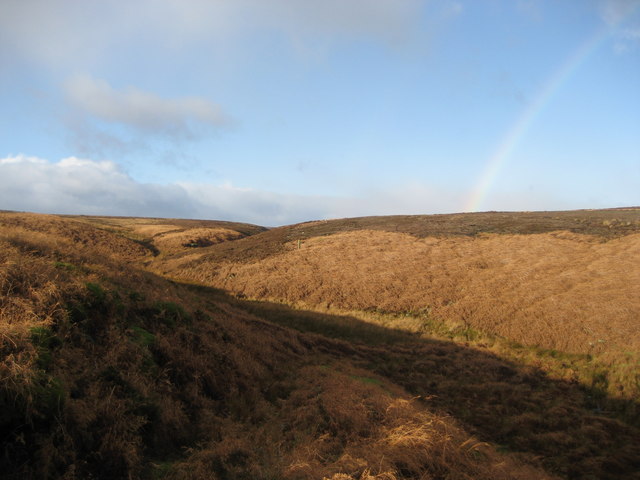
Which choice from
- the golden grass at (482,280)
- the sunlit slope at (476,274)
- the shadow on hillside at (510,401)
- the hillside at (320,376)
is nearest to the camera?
the hillside at (320,376)

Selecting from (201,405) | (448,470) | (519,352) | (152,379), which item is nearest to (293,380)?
(201,405)

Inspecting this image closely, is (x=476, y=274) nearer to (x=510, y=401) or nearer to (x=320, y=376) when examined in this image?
(x=510, y=401)

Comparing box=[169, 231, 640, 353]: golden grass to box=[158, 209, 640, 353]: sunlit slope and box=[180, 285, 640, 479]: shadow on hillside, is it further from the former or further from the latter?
box=[180, 285, 640, 479]: shadow on hillside

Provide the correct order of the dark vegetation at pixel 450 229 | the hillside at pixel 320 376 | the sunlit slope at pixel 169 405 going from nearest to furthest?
the sunlit slope at pixel 169 405 < the hillside at pixel 320 376 < the dark vegetation at pixel 450 229

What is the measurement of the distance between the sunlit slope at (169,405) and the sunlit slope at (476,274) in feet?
31.5

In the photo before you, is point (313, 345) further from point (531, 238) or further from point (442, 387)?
point (531, 238)

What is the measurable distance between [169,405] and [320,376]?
6.05m

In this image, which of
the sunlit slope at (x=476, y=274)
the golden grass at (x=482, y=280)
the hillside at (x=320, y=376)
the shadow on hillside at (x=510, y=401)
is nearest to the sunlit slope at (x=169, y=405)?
the hillside at (x=320, y=376)

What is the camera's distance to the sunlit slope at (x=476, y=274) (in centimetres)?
2030

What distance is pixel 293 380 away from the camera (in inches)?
467

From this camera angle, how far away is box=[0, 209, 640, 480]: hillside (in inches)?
235

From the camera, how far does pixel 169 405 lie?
755cm

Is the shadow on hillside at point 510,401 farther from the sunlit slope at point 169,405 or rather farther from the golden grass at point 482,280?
the golden grass at point 482,280

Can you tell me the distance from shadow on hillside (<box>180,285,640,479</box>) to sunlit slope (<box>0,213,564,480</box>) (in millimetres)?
162
